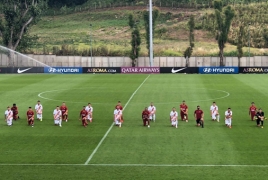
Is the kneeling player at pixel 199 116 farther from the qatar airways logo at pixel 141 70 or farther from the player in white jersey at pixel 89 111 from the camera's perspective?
the qatar airways logo at pixel 141 70

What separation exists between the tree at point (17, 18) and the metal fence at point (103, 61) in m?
3.37

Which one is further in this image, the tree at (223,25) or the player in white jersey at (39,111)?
the tree at (223,25)

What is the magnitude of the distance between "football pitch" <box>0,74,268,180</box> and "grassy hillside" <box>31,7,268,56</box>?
5879 cm

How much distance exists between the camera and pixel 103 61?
110438 millimetres

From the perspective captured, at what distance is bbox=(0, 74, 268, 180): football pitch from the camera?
28062 mm

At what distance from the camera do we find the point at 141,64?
111188 millimetres

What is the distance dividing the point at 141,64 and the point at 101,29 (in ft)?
105

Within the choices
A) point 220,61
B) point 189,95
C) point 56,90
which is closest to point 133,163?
point 189,95

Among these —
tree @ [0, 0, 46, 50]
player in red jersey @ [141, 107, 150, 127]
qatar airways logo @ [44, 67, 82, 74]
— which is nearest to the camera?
player in red jersey @ [141, 107, 150, 127]

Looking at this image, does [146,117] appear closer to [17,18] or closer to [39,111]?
[39,111]

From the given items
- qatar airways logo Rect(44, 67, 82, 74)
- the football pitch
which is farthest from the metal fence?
the football pitch

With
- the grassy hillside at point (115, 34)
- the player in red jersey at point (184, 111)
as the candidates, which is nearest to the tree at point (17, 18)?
the grassy hillside at point (115, 34)

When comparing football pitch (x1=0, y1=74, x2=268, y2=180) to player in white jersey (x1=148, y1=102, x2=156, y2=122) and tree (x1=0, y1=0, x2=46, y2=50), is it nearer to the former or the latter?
player in white jersey (x1=148, y1=102, x2=156, y2=122)

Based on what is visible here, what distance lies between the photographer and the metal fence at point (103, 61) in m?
109
